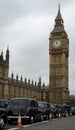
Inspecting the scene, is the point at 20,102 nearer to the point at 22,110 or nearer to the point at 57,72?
the point at 22,110

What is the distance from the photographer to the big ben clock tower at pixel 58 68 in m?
111

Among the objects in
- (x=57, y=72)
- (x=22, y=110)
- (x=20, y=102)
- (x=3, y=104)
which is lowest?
(x=22, y=110)

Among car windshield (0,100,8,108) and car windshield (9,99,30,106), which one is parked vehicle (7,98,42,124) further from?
car windshield (0,100,8,108)

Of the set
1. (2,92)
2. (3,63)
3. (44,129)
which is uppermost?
(3,63)

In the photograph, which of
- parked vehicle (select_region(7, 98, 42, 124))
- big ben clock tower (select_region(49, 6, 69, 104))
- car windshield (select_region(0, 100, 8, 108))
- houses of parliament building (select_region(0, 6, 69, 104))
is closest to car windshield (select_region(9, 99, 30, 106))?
parked vehicle (select_region(7, 98, 42, 124))

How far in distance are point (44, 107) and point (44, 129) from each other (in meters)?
12.6

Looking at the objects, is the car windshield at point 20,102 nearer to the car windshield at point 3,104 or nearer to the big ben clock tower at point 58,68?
the car windshield at point 3,104

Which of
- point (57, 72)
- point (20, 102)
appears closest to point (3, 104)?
point (20, 102)

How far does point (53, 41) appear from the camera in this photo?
11500 centimetres

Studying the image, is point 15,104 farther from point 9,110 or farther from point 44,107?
point 44,107

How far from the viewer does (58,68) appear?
372 ft

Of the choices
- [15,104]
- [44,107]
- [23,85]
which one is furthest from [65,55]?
[15,104]

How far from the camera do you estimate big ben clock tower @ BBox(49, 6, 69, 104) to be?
364 ft

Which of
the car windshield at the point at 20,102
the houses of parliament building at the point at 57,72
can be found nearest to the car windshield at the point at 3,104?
the car windshield at the point at 20,102
